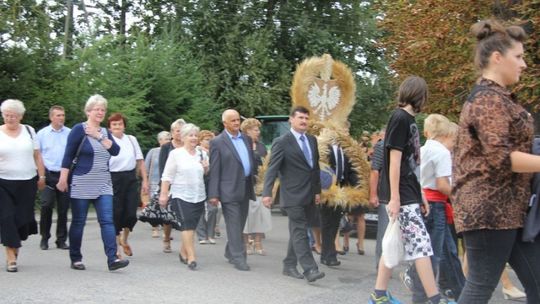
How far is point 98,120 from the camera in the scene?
799 cm

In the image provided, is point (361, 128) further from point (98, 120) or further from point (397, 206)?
point (397, 206)

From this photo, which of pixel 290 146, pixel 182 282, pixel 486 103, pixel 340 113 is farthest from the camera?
pixel 340 113

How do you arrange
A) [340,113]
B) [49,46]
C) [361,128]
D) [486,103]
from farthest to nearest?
[361,128]
[49,46]
[340,113]
[486,103]

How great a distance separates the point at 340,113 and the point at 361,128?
16055 millimetres

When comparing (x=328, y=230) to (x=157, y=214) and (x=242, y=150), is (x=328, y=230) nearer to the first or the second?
(x=242, y=150)

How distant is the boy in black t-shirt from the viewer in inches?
226

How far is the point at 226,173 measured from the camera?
8867 millimetres

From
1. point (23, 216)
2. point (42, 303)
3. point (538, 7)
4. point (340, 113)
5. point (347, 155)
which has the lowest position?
point (42, 303)

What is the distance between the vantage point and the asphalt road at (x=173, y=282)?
679cm

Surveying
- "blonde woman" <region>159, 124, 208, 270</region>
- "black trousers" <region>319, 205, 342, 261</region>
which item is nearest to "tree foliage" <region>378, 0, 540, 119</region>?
"black trousers" <region>319, 205, 342, 261</region>

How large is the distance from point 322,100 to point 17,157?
402cm

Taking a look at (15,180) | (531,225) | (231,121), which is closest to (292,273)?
(231,121)

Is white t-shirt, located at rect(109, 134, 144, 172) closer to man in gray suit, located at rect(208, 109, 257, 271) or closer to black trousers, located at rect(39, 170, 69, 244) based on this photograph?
man in gray suit, located at rect(208, 109, 257, 271)

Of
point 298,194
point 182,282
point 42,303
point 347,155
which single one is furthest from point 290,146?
point 42,303
